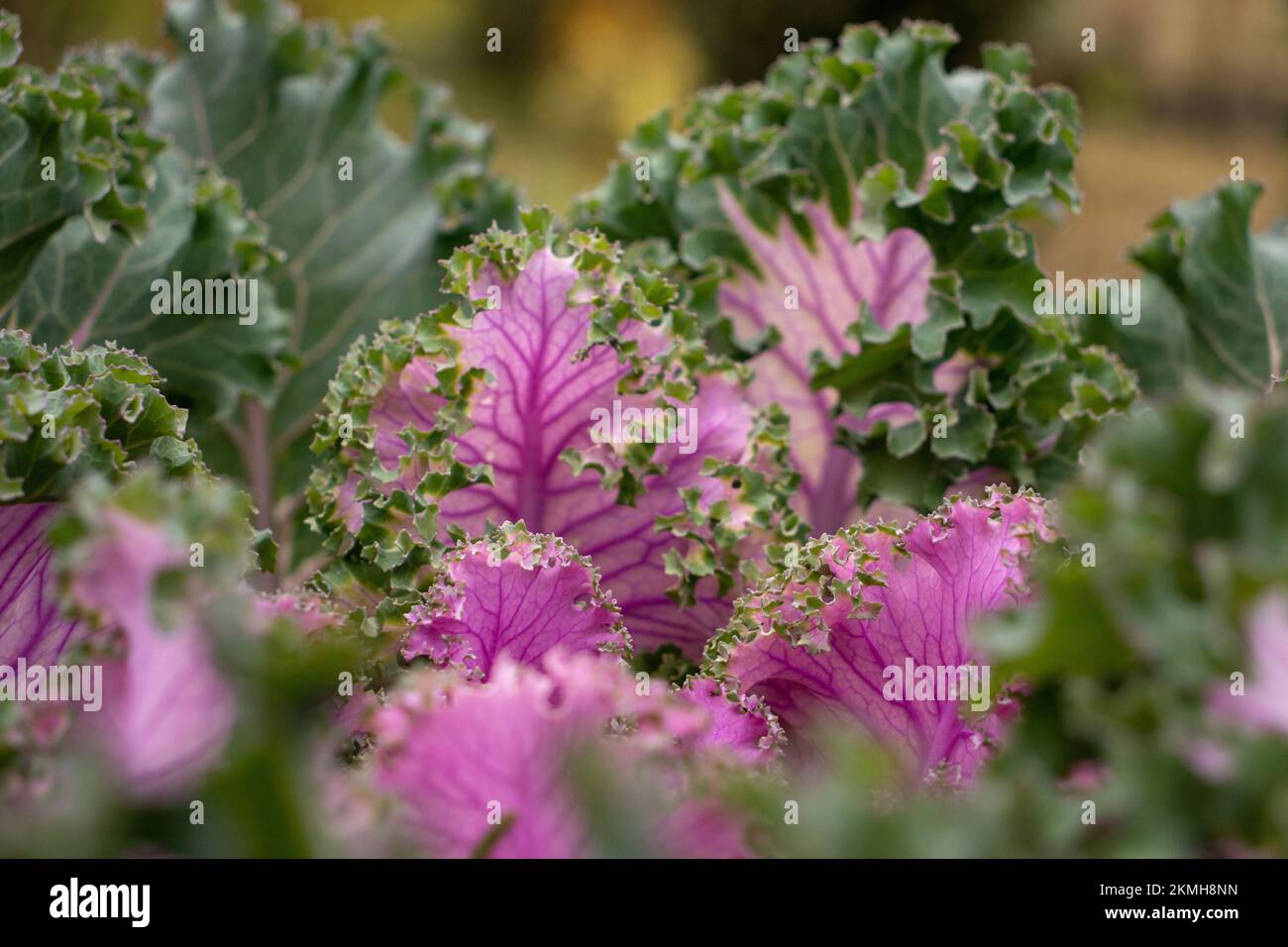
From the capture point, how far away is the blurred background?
9.36 meters

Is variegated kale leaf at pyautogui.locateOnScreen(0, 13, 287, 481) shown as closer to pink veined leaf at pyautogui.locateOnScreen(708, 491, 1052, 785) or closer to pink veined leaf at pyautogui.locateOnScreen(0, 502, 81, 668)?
pink veined leaf at pyautogui.locateOnScreen(0, 502, 81, 668)

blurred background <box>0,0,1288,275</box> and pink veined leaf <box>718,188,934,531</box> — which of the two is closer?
pink veined leaf <box>718,188,934,531</box>

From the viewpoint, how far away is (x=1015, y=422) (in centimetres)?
172

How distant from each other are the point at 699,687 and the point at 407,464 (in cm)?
42

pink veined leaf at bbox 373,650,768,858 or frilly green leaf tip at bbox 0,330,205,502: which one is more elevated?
frilly green leaf tip at bbox 0,330,205,502

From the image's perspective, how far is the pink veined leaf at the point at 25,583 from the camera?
4.02 ft

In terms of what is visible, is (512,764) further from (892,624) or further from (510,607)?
(892,624)

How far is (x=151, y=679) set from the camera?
729 mm

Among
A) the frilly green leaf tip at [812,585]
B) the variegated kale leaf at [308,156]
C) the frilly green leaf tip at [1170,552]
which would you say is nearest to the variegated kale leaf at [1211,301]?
the frilly green leaf tip at [812,585]

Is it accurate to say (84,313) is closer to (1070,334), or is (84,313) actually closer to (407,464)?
(407,464)

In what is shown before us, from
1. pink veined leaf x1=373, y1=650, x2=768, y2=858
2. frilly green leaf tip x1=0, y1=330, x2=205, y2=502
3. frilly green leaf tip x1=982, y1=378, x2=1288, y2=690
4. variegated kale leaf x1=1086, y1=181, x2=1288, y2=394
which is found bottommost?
pink veined leaf x1=373, y1=650, x2=768, y2=858

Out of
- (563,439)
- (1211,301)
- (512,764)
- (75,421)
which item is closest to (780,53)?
(1211,301)

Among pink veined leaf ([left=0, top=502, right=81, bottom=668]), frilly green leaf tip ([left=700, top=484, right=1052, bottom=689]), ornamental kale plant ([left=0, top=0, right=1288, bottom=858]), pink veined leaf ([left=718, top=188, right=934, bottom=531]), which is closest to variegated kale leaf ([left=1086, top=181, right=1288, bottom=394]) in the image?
ornamental kale plant ([left=0, top=0, right=1288, bottom=858])
